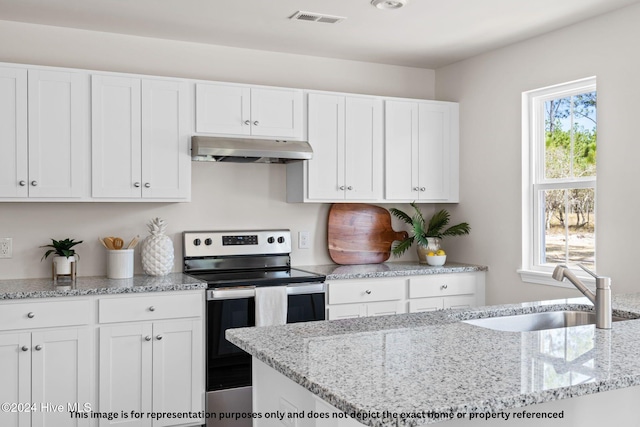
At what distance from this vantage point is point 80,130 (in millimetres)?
3564

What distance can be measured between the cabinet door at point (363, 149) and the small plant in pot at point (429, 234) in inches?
15.1

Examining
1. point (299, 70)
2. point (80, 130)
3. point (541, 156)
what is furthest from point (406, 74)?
point (80, 130)

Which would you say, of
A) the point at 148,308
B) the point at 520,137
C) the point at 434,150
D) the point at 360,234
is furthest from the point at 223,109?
the point at 520,137

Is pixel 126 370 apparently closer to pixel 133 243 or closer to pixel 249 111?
pixel 133 243

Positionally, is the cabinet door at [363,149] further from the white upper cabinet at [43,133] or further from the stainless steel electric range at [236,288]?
the white upper cabinet at [43,133]

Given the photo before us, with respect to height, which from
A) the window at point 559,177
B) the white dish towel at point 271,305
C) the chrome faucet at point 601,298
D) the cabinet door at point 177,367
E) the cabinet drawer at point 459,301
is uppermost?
the window at point 559,177

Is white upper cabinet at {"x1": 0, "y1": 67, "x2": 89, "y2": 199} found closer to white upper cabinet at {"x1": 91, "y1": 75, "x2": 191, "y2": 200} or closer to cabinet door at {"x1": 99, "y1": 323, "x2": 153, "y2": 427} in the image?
white upper cabinet at {"x1": 91, "y1": 75, "x2": 191, "y2": 200}

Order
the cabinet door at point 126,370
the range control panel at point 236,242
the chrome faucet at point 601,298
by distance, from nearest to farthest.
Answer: the chrome faucet at point 601,298 → the cabinet door at point 126,370 → the range control panel at point 236,242

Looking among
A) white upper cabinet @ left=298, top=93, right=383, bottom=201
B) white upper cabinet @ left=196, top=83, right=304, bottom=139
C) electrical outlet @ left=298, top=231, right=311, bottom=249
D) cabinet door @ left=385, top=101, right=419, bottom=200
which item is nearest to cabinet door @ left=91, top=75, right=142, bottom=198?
white upper cabinet @ left=196, top=83, right=304, bottom=139

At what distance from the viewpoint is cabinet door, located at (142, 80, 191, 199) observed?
372cm

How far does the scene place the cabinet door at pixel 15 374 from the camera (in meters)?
3.12

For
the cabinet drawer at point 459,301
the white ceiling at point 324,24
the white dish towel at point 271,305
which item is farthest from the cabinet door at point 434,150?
the white dish towel at point 271,305

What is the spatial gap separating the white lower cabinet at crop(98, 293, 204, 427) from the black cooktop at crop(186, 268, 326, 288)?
21 cm

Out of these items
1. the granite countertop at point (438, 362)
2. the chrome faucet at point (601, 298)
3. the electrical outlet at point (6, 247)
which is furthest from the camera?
the electrical outlet at point (6, 247)
